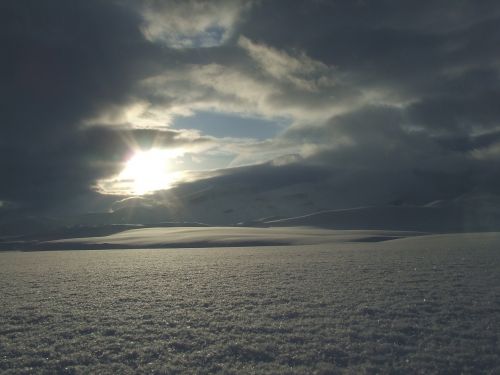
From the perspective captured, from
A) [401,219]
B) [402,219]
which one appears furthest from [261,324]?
[402,219]

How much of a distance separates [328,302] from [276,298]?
1.83 metres

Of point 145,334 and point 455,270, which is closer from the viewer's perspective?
point 145,334

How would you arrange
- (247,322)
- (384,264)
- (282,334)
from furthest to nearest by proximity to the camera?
1. (384,264)
2. (247,322)
3. (282,334)

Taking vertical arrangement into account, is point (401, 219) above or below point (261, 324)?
above

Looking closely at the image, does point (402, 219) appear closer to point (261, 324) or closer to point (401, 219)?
point (401, 219)

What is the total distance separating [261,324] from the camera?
1059cm

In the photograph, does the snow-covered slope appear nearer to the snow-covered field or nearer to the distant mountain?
the distant mountain

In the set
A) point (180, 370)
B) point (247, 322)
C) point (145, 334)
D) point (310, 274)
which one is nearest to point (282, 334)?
point (247, 322)

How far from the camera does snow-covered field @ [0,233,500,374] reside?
320 inches

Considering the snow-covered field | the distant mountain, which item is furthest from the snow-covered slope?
the snow-covered field

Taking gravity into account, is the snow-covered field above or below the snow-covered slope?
below

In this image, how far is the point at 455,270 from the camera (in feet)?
60.8

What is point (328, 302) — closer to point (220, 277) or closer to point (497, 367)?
point (497, 367)

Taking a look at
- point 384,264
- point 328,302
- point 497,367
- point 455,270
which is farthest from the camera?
point 384,264
